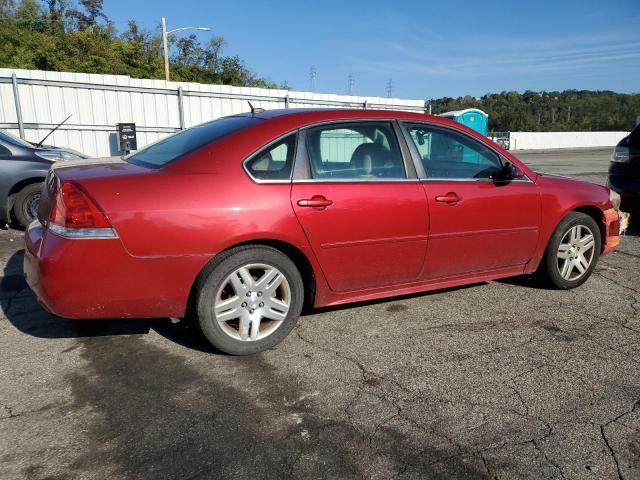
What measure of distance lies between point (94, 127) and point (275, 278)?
9738 mm

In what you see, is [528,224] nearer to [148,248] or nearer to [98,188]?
[148,248]

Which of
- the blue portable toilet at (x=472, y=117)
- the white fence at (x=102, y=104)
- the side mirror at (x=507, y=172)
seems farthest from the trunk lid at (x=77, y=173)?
the blue portable toilet at (x=472, y=117)

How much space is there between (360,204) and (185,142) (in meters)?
1.27

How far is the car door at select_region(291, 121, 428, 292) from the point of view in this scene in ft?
10.6

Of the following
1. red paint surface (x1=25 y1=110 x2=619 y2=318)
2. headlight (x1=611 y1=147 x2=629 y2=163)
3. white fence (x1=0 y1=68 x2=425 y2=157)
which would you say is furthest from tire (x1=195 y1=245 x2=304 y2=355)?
white fence (x1=0 y1=68 x2=425 y2=157)

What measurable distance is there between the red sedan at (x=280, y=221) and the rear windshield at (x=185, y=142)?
0.07ft

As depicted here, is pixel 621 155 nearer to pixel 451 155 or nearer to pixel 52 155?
pixel 451 155

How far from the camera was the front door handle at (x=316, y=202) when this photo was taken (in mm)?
3170

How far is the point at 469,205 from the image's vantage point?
3.79 meters

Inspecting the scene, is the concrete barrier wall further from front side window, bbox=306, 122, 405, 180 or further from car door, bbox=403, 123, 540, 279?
front side window, bbox=306, 122, 405, 180

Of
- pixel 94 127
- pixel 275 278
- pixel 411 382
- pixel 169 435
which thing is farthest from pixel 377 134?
pixel 94 127

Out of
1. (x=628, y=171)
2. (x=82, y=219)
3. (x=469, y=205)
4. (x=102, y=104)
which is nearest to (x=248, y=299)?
(x=82, y=219)

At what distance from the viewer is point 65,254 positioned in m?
2.71

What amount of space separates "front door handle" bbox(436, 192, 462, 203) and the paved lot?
901mm
